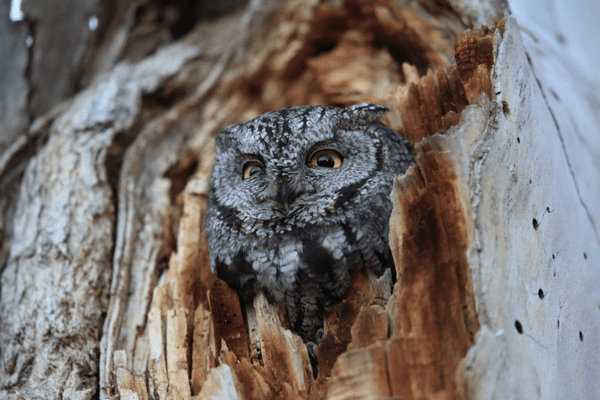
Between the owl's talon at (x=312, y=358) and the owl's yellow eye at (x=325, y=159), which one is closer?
the owl's talon at (x=312, y=358)

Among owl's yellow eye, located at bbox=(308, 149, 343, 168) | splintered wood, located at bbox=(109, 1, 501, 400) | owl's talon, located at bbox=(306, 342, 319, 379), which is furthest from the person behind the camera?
owl's yellow eye, located at bbox=(308, 149, 343, 168)

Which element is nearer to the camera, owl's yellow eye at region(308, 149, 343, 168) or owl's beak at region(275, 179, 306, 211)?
owl's beak at region(275, 179, 306, 211)

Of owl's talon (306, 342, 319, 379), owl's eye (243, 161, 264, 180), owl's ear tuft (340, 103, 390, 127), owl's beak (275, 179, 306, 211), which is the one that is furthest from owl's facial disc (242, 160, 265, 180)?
owl's talon (306, 342, 319, 379)

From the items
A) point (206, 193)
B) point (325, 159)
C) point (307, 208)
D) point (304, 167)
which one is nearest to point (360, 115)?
point (325, 159)

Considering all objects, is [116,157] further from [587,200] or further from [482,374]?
[587,200]

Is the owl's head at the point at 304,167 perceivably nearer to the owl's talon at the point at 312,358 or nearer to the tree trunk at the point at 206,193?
the tree trunk at the point at 206,193

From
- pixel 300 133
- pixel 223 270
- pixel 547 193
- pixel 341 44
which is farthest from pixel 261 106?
pixel 547 193

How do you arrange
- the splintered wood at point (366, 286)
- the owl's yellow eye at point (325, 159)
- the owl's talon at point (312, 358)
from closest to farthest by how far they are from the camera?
1. the splintered wood at point (366, 286)
2. the owl's talon at point (312, 358)
3. the owl's yellow eye at point (325, 159)

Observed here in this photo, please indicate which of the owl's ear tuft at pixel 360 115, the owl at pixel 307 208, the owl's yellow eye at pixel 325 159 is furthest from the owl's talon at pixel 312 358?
the owl's ear tuft at pixel 360 115

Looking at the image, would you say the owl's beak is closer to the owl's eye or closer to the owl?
the owl
